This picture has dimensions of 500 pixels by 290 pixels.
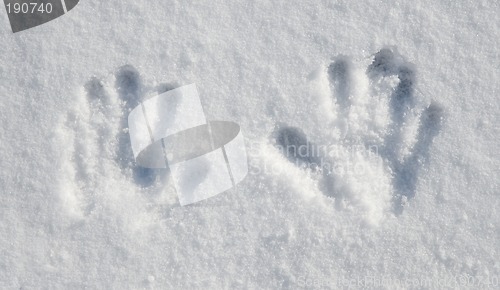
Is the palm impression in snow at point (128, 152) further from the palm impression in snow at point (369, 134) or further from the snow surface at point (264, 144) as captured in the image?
the palm impression in snow at point (369, 134)

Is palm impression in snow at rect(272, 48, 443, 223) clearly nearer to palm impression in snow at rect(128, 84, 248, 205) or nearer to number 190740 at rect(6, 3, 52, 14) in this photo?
palm impression in snow at rect(128, 84, 248, 205)

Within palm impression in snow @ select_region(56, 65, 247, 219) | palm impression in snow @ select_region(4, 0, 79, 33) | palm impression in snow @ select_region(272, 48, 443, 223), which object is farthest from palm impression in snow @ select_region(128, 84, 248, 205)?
palm impression in snow @ select_region(4, 0, 79, 33)

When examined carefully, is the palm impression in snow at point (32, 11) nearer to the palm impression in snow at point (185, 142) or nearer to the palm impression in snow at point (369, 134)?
the palm impression in snow at point (185, 142)

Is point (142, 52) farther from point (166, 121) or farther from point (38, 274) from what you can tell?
point (38, 274)

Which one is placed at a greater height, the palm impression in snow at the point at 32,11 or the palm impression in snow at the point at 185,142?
the palm impression in snow at the point at 32,11

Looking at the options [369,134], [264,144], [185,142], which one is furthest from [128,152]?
[369,134]

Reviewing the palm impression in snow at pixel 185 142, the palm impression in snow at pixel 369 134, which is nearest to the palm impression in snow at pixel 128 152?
the palm impression in snow at pixel 185 142

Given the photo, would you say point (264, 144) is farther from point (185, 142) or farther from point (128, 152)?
point (128, 152)
